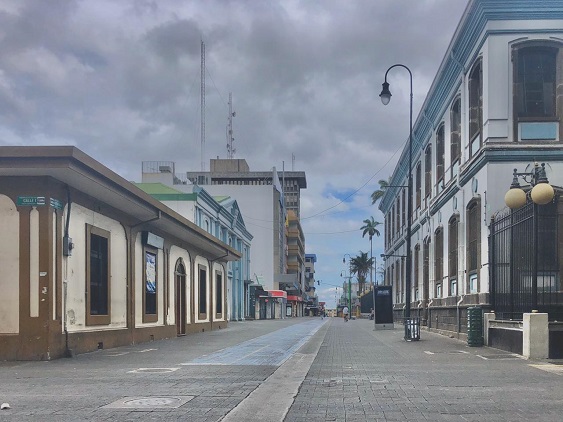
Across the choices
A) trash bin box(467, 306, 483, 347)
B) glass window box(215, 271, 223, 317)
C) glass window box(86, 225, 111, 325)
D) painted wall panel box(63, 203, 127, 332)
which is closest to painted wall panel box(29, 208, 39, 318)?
painted wall panel box(63, 203, 127, 332)

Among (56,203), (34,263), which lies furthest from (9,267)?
(56,203)

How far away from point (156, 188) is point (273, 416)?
112ft

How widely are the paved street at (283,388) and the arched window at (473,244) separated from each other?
19.2ft

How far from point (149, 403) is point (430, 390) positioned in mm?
4083

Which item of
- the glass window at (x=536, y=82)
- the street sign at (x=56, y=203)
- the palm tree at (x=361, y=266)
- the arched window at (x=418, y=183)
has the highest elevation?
the glass window at (x=536, y=82)

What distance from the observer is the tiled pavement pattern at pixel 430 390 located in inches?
280

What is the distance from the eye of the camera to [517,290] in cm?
1557

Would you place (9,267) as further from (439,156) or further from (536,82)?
(439,156)

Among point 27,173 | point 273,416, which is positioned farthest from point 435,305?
point 273,416

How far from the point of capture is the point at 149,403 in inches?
306

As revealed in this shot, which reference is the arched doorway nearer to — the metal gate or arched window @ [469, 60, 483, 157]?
arched window @ [469, 60, 483, 157]

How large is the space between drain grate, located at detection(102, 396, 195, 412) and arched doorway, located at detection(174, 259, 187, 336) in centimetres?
1696

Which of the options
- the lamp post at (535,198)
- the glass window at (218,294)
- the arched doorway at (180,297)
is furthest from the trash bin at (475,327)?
the glass window at (218,294)

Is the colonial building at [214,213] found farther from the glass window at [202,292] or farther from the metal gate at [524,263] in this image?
the metal gate at [524,263]
